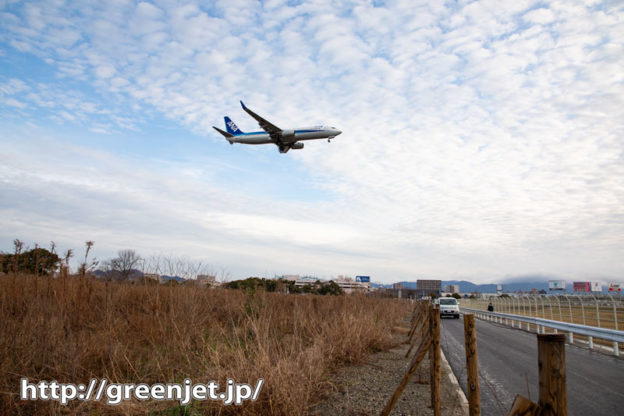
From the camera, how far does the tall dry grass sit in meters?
5.39

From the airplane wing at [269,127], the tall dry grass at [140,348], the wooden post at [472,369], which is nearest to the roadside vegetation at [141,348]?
the tall dry grass at [140,348]

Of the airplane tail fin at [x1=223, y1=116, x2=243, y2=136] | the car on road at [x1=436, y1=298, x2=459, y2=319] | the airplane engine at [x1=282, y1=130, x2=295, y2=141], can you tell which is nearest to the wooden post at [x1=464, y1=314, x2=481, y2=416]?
the airplane engine at [x1=282, y1=130, x2=295, y2=141]

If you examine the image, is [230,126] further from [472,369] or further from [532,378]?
[472,369]

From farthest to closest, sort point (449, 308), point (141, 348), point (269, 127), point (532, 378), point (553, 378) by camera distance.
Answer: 1. point (449, 308)
2. point (269, 127)
3. point (532, 378)
4. point (141, 348)
5. point (553, 378)

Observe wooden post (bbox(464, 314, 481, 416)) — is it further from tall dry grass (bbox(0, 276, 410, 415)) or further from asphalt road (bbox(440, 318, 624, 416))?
tall dry grass (bbox(0, 276, 410, 415))

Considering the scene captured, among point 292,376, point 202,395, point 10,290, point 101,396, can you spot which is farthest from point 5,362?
point 10,290

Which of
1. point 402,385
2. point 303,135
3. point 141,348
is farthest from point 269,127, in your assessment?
point 402,385

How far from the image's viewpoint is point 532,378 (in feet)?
29.9

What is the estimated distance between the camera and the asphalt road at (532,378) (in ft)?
22.1

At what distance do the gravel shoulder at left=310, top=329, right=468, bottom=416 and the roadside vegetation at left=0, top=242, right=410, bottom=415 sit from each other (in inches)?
11.8

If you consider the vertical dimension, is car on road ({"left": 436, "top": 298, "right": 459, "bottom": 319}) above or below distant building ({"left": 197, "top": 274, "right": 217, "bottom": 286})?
below

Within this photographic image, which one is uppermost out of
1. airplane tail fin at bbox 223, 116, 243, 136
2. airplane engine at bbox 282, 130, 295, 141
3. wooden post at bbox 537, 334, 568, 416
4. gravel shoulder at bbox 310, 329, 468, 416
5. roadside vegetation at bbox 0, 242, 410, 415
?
airplane tail fin at bbox 223, 116, 243, 136

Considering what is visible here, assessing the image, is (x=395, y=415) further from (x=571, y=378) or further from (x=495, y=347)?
(x=495, y=347)

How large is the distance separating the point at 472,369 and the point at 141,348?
6393 millimetres
